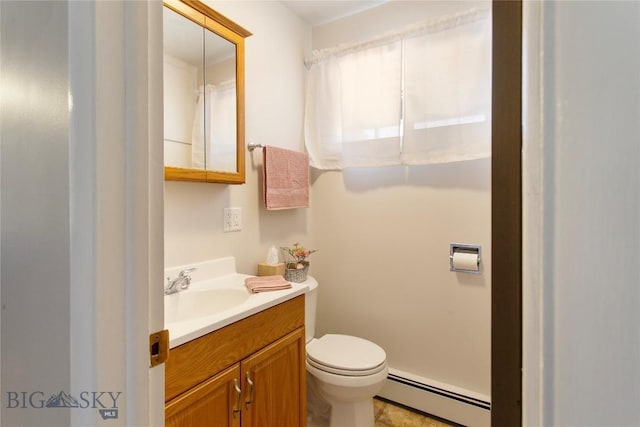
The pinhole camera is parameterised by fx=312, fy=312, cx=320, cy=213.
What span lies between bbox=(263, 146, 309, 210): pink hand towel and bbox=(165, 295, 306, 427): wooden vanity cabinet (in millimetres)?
635

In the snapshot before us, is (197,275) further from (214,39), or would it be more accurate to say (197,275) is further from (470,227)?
(470,227)

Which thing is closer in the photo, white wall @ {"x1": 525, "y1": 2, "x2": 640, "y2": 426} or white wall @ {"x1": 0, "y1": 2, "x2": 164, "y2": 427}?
white wall @ {"x1": 525, "y1": 2, "x2": 640, "y2": 426}

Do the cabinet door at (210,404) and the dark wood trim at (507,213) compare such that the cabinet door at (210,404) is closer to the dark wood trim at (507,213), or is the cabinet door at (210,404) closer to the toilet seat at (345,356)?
the toilet seat at (345,356)

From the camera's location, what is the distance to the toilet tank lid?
1.53 meters

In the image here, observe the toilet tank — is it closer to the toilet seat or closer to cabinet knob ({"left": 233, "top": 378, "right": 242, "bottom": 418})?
the toilet seat

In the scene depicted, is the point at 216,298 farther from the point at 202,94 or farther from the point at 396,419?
the point at 396,419

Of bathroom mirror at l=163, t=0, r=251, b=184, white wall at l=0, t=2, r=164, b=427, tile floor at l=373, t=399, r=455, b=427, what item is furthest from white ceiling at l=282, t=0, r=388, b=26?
tile floor at l=373, t=399, r=455, b=427

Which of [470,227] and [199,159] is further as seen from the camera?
[470,227]

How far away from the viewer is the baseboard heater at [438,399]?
1677mm

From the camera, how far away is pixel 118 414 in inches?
20.8

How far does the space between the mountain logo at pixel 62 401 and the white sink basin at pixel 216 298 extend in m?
0.40

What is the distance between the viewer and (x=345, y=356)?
1.61 m

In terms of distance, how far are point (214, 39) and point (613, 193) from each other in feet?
5.51

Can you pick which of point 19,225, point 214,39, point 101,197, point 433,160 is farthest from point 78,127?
point 433,160
